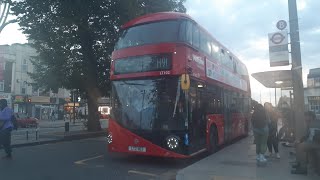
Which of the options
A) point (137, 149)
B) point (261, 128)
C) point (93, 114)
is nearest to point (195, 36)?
point (261, 128)

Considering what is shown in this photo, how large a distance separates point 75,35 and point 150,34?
37.6 ft

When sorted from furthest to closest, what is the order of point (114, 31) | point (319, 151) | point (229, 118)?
point (114, 31) → point (229, 118) → point (319, 151)

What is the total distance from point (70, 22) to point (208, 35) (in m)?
9.85

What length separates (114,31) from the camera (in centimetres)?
2331

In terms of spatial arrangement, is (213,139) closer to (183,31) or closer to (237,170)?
(237,170)

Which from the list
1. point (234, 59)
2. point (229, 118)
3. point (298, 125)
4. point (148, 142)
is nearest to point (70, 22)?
point (234, 59)

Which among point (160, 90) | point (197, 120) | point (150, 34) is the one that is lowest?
point (197, 120)

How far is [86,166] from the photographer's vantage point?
1108 centimetres

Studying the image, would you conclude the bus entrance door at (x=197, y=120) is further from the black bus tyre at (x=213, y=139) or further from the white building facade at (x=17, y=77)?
the white building facade at (x=17, y=77)

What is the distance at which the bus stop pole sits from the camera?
902 centimetres

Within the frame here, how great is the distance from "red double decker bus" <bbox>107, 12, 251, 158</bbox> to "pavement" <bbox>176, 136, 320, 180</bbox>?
1.04m

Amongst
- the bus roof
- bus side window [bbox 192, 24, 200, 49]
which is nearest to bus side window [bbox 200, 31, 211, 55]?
bus side window [bbox 192, 24, 200, 49]

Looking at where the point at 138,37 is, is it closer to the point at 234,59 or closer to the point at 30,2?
the point at 234,59

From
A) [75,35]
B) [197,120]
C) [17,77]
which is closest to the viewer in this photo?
[197,120]
